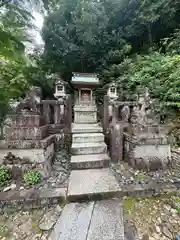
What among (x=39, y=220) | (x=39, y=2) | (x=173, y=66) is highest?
(x=173, y=66)

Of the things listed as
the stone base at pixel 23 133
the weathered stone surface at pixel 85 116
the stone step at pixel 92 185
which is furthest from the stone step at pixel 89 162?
the weathered stone surface at pixel 85 116

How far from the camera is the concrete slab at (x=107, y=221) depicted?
1544 millimetres

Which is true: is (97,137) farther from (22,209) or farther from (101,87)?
(101,87)

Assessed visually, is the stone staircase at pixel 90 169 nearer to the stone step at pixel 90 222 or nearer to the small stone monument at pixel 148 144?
the stone step at pixel 90 222

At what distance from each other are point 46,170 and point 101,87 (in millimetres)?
6250

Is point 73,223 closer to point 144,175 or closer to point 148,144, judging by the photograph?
point 144,175

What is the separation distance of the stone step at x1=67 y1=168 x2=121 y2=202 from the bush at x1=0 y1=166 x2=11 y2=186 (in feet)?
3.23

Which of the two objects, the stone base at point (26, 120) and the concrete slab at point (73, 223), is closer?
the concrete slab at point (73, 223)

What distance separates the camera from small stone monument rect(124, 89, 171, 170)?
2.83m

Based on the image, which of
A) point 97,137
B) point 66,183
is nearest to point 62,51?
point 97,137

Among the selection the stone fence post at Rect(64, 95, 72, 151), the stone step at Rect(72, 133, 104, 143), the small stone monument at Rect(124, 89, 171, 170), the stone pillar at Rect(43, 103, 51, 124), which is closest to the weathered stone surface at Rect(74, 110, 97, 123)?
the stone fence post at Rect(64, 95, 72, 151)

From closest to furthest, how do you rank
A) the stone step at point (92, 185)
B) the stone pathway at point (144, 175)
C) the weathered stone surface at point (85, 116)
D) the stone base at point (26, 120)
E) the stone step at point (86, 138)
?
the stone step at point (92, 185)
the stone pathway at point (144, 175)
the stone base at point (26, 120)
the stone step at point (86, 138)
the weathered stone surface at point (85, 116)

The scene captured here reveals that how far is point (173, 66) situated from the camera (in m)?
4.97

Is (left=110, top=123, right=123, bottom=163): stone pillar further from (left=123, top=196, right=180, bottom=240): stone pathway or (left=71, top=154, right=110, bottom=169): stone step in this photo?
(left=123, top=196, right=180, bottom=240): stone pathway
